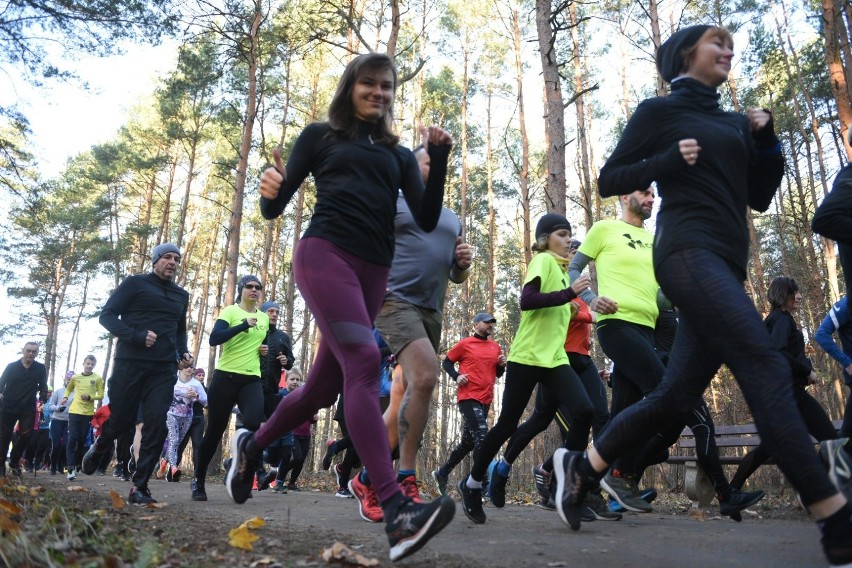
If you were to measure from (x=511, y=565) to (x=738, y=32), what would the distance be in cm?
2550

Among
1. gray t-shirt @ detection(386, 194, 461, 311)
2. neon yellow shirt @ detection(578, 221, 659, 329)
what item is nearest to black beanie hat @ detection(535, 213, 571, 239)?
neon yellow shirt @ detection(578, 221, 659, 329)

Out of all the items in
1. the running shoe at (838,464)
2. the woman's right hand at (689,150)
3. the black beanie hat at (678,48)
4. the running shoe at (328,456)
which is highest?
the black beanie hat at (678,48)

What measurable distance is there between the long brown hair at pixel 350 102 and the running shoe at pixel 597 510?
9.41ft

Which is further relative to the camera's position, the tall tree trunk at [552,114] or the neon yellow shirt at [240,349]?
the tall tree trunk at [552,114]

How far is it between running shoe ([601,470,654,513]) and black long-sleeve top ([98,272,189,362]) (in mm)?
3760

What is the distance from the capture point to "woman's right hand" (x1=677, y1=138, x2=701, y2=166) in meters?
2.98

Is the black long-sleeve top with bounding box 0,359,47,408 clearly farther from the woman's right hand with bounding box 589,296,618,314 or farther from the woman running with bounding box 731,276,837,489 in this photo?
the woman running with bounding box 731,276,837,489

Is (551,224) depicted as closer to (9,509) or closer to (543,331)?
(543,331)

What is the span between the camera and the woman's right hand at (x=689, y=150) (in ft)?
9.79

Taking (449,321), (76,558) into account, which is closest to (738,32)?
(449,321)

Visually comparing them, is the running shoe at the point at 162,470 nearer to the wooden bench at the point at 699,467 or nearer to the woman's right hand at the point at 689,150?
the wooden bench at the point at 699,467

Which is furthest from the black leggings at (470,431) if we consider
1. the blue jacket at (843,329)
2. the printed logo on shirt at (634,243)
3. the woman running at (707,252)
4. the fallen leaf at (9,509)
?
the fallen leaf at (9,509)

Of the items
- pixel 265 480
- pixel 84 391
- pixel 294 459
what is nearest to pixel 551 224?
pixel 265 480

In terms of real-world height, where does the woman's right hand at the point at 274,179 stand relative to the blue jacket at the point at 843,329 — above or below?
above
